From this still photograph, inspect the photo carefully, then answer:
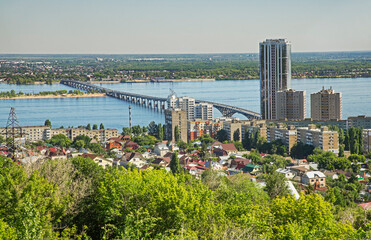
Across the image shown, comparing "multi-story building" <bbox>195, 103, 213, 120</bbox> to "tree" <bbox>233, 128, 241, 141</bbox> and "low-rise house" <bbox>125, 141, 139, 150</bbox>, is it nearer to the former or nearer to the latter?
"tree" <bbox>233, 128, 241, 141</bbox>

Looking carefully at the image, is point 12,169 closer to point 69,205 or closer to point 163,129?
point 69,205

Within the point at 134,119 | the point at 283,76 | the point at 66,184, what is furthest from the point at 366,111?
the point at 66,184

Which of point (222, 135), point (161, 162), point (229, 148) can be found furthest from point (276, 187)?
point (222, 135)

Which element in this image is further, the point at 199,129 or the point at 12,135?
the point at 199,129

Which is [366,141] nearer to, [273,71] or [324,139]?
[324,139]

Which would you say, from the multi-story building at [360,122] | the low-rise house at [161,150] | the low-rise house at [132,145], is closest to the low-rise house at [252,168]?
the low-rise house at [161,150]
